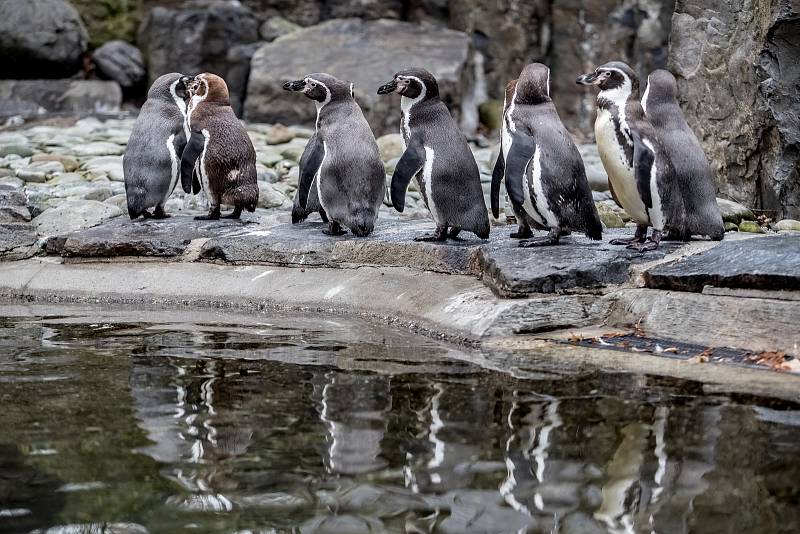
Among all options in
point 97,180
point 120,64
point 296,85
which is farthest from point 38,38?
point 296,85

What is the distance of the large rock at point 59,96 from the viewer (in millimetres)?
13062

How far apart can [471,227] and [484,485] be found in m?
2.99

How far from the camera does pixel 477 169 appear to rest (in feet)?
18.2

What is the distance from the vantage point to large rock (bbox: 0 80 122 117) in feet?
42.9

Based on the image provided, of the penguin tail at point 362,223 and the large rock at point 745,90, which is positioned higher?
the large rock at point 745,90

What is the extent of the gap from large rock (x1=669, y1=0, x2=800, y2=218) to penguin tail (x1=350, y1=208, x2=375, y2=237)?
3.19m

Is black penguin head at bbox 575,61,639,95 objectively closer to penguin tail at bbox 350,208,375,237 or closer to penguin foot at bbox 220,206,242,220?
penguin tail at bbox 350,208,375,237

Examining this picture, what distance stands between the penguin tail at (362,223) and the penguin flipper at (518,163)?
1.07 metres

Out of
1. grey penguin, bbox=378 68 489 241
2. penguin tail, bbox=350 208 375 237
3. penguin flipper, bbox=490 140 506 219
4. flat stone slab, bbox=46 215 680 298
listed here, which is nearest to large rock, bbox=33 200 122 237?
flat stone slab, bbox=46 215 680 298

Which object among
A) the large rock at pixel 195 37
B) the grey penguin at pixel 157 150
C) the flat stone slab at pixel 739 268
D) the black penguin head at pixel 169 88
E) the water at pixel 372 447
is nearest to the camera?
the water at pixel 372 447

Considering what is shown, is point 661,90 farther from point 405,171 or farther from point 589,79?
point 405,171

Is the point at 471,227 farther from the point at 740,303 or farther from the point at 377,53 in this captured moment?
the point at 377,53

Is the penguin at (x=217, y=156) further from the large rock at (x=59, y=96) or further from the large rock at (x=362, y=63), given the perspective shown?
the large rock at (x=59, y=96)

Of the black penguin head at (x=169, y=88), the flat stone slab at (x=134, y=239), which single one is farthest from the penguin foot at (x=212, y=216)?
the black penguin head at (x=169, y=88)
